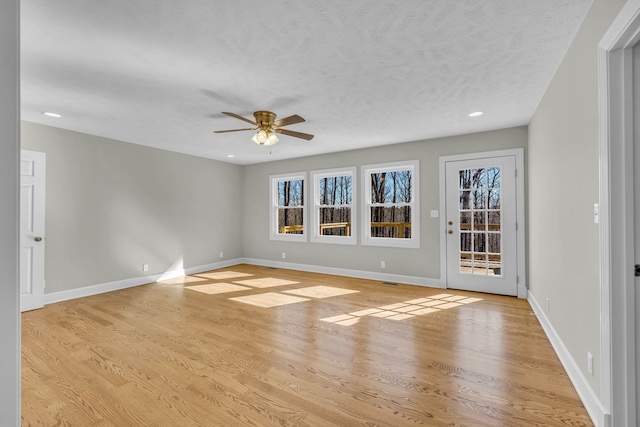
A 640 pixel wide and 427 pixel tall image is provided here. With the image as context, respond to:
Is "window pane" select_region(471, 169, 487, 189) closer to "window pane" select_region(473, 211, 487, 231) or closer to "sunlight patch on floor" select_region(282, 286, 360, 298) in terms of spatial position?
"window pane" select_region(473, 211, 487, 231)

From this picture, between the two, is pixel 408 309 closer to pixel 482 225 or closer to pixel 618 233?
pixel 482 225

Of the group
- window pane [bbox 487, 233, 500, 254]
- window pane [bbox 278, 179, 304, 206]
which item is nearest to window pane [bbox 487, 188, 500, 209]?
window pane [bbox 487, 233, 500, 254]

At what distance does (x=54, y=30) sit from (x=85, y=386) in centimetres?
248

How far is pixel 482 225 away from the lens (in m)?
4.66

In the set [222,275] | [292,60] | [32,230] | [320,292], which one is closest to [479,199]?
[320,292]

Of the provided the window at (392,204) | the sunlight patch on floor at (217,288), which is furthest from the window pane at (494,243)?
the sunlight patch on floor at (217,288)

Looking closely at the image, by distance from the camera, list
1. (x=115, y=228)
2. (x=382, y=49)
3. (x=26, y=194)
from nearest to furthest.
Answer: (x=382, y=49)
(x=26, y=194)
(x=115, y=228)

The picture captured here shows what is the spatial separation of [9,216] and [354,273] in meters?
5.26

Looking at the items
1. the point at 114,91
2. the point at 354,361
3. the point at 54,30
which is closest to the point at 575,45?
the point at 354,361

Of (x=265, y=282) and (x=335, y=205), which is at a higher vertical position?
(x=335, y=205)

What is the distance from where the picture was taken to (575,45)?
2.16 meters

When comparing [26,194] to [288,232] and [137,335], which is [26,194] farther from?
[288,232]

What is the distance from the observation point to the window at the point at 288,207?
6.70 metres

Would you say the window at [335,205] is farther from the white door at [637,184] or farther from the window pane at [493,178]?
the white door at [637,184]
